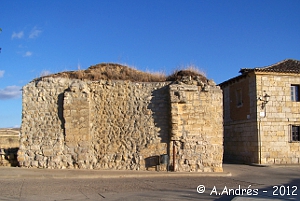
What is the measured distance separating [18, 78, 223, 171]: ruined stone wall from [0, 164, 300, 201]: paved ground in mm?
893

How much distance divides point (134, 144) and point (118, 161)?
3.00 feet

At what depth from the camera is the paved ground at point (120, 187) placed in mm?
8258

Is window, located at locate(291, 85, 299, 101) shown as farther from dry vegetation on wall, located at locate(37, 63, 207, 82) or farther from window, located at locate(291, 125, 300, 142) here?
dry vegetation on wall, located at locate(37, 63, 207, 82)

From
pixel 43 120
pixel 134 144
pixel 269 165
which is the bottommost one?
pixel 269 165

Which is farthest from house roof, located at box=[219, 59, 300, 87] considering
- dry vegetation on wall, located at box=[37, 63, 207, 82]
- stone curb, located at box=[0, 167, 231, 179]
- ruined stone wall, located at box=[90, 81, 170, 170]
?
stone curb, located at box=[0, 167, 231, 179]

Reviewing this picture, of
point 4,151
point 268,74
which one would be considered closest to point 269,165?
point 268,74

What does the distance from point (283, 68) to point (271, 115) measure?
295cm

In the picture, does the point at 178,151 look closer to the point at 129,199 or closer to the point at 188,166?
the point at 188,166

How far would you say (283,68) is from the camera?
20.2 meters

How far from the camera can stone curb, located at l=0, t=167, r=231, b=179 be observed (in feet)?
37.5

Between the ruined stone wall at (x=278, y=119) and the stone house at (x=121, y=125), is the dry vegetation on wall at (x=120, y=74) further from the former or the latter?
the ruined stone wall at (x=278, y=119)

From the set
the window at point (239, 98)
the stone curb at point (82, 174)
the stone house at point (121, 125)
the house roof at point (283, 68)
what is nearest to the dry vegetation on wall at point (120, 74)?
the stone house at point (121, 125)

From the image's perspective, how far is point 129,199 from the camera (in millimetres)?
7871

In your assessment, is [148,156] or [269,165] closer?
[148,156]
